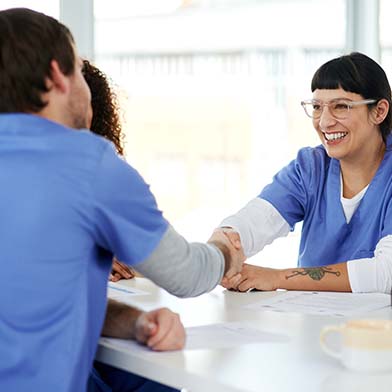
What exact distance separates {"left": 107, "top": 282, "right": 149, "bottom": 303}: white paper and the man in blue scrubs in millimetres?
497

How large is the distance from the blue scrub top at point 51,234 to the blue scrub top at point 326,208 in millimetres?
1071

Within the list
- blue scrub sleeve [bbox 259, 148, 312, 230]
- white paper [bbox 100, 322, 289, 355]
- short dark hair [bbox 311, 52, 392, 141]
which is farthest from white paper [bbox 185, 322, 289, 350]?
short dark hair [bbox 311, 52, 392, 141]

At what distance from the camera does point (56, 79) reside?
54.2 inches

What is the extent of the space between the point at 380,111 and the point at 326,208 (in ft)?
1.02

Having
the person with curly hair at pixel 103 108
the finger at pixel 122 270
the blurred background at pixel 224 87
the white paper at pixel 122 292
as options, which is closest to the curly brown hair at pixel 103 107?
the person with curly hair at pixel 103 108

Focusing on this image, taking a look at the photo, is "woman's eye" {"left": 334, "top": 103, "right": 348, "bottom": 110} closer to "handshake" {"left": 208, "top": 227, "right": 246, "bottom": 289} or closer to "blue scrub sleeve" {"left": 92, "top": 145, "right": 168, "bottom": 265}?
"handshake" {"left": 208, "top": 227, "right": 246, "bottom": 289}

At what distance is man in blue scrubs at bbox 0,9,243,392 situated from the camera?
51.7 inches

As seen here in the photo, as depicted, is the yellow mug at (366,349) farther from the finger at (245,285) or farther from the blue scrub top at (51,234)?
the finger at (245,285)

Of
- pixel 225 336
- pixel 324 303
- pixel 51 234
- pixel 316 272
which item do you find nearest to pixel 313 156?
pixel 316 272

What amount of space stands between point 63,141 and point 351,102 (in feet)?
4.01

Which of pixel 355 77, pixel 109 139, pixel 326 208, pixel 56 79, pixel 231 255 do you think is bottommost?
pixel 326 208

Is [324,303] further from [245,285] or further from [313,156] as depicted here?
[313,156]

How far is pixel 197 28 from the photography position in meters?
3.58

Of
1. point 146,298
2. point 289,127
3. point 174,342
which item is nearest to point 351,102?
Result: point 146,298
